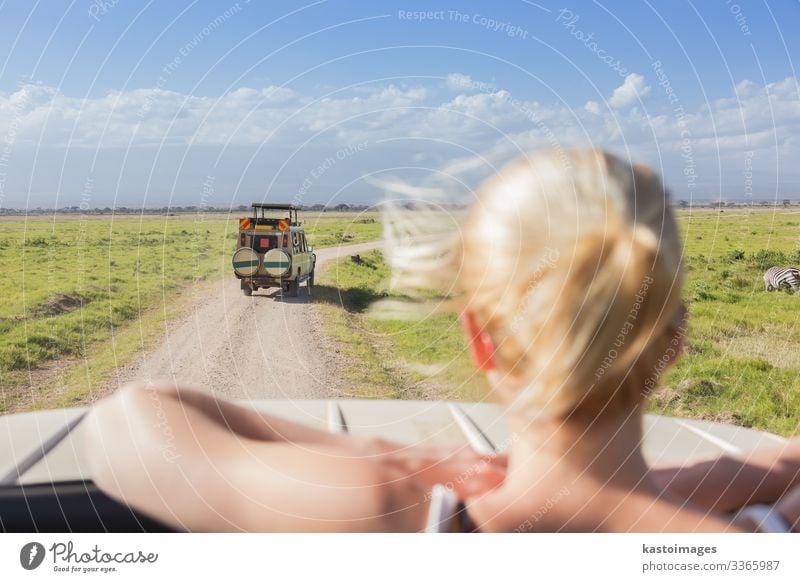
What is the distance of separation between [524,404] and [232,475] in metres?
0.26

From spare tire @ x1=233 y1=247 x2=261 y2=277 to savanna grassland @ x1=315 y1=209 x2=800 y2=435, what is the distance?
1000mm

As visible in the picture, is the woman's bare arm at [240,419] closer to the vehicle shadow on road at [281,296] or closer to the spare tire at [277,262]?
the vehicle shadow on road at [281,296]

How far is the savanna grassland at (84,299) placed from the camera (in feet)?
12.2

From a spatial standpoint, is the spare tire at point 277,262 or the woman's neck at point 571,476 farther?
the spare tire at point 277,262

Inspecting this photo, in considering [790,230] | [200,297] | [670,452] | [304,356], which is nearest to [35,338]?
[304,356]

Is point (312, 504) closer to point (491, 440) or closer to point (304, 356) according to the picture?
point (491, 440)

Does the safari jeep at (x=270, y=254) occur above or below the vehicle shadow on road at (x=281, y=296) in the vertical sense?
above

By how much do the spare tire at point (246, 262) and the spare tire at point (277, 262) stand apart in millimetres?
112

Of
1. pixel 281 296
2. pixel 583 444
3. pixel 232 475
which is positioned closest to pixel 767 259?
pixel 281 296

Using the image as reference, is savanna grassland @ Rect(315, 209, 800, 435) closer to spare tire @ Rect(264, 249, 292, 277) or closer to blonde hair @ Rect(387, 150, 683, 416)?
blonde hair @ Rect(387, 150, 683, 416)

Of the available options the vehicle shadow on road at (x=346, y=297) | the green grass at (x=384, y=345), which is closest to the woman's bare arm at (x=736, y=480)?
the green grass at (x=384, y=345)

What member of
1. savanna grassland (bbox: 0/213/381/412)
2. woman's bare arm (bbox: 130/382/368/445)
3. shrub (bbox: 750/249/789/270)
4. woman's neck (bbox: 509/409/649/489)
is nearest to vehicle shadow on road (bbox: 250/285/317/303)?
savanna grassland (bbox: 0/213/381/412)

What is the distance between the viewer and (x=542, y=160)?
617 mm

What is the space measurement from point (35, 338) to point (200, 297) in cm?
307
